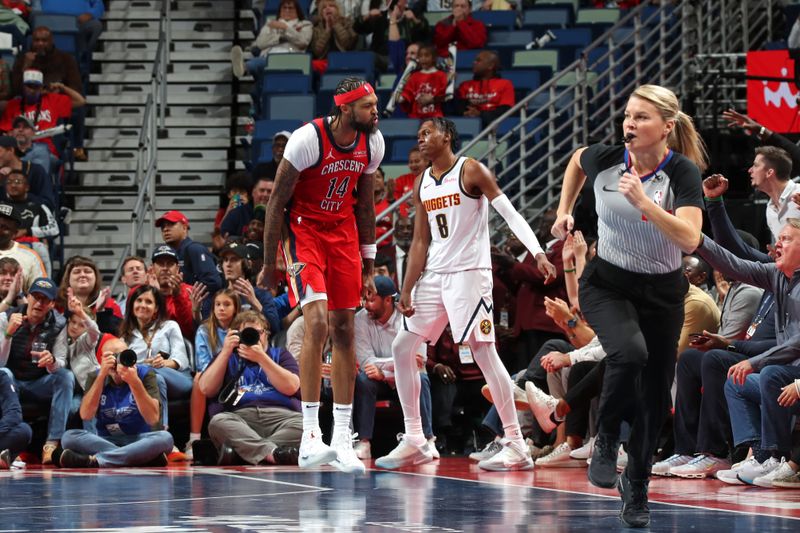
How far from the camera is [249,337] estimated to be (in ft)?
28.5

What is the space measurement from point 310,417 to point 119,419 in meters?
2.66

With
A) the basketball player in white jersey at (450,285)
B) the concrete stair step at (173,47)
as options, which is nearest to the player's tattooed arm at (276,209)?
the basketball player in white jersey at (450,285)

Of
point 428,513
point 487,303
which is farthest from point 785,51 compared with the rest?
point 428,513

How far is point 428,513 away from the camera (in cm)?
539

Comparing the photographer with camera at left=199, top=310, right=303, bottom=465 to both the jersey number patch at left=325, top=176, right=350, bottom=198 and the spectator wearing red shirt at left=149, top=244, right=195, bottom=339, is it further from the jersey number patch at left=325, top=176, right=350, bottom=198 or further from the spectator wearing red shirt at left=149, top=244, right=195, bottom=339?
the jersey number patch at left=325, top=176, right=350, bottom=198

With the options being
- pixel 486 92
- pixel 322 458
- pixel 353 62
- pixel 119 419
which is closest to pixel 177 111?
pixel 353 62

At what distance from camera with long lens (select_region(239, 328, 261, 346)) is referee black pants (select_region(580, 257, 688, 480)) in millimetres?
3947

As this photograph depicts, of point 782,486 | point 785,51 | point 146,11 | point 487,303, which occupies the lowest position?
point 782,486

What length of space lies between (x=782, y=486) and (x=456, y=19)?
903 centimetres

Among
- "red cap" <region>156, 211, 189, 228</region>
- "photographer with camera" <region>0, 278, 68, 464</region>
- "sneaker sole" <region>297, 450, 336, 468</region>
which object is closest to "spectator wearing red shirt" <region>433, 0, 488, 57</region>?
"red cap" <region>156, 211, 189, 228</region>

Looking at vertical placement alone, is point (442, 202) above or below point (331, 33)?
below

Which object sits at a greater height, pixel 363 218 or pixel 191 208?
pixel 191 208

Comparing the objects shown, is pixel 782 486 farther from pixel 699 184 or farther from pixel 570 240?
pixel 699 184

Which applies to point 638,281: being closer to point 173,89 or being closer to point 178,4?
point 173,89
